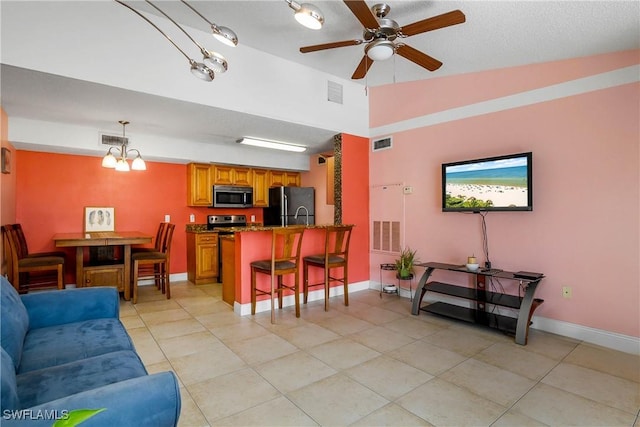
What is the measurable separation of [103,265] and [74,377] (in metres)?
3.29

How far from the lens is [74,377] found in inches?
57.8

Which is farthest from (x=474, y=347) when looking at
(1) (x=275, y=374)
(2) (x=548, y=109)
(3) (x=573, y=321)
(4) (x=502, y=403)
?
(2) (x=548, y=109)

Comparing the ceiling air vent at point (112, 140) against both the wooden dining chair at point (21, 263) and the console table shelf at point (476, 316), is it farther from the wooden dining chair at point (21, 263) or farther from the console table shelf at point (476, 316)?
the console table shelf at point (476, 316)

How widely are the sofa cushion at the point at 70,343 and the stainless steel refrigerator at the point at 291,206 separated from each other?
→ 394cm

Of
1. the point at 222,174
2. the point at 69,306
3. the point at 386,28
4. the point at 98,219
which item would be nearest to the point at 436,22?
the point at 386,28

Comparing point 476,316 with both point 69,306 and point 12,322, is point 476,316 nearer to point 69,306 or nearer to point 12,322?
point 69,306

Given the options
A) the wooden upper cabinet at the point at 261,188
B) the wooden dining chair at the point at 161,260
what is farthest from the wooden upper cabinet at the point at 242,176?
the wooden dining chair at the point at 161,260

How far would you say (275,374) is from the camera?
2.42m

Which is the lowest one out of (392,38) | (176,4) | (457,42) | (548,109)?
(548,109)

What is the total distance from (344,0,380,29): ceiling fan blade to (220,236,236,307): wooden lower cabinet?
2.83 metres

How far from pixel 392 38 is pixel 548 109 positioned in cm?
198

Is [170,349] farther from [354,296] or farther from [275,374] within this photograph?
[354,296]

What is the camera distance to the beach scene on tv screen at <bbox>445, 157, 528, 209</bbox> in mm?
3324

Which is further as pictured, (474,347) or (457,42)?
(457,42)
